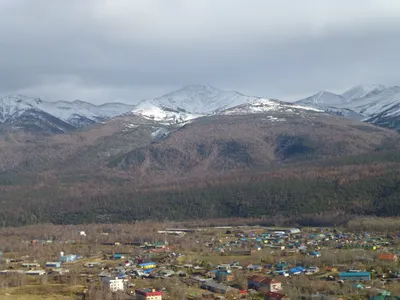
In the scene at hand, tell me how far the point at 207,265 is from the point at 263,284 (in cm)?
→ 1070

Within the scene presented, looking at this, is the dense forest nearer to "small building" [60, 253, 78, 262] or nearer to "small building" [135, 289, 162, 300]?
"small building" [60, 253, 78, 262]

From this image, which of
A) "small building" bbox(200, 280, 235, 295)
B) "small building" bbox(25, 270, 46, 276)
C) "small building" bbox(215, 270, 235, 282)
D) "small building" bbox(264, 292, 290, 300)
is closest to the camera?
"small building" bbox(264, 292, 290, 300)

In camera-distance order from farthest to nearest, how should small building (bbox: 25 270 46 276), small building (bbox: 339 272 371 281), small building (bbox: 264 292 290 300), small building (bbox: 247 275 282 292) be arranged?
small building (bbox: 25 270 46 276), small building (bbox: 339 272 371 281), small building (bbox: 247 275 282 292), small building (bbox: 264 292 290 300)

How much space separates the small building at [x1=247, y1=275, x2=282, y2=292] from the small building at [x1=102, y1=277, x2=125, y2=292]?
8622mm

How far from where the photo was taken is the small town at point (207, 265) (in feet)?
143

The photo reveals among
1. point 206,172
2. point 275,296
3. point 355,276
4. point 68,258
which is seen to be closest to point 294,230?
point 68,258

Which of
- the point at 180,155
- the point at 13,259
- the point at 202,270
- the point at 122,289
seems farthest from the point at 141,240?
the point at 180,155

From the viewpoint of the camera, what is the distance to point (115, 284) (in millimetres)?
45969

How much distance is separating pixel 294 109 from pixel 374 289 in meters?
158

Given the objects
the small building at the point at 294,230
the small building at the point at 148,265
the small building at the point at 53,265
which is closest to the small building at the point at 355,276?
the small building at the point at 148,265

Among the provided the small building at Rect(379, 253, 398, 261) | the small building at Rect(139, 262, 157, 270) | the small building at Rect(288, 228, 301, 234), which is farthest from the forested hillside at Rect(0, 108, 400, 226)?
the small building at Rect(139, 262, 157, 270)

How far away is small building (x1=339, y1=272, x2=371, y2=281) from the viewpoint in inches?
1800

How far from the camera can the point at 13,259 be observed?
62688 mm

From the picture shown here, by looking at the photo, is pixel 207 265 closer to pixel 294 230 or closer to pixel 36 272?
pixel 36 272
